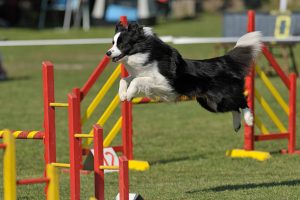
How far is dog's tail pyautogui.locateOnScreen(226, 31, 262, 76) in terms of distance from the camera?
23.7 feet

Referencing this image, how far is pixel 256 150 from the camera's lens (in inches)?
378

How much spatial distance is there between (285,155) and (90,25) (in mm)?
22067

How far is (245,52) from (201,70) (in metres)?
0.60

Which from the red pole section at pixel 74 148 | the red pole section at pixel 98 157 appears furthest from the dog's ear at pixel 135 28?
the red pole section at pixel 98 157

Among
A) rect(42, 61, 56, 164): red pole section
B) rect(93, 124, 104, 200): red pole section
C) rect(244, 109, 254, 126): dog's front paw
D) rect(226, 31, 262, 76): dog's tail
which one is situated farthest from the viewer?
rect(244, 109, 254, 126): dog's front paw

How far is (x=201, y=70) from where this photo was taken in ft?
22.7

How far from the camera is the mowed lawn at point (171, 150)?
7016mm

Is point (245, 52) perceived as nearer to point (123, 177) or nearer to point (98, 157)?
point (98, 157)

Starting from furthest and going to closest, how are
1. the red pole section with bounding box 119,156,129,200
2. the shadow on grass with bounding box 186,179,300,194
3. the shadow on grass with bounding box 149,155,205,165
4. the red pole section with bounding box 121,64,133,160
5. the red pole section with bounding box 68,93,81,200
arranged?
the shadow on grass with bounding box 149,155,205,165
the red pole section with bounding box 121,64,133,160
the shadow on grass with bounding box 186,179,300,194
the red pole section with bounding box 68,93,81,200
the red pole section with bounding box 119,156,129,200

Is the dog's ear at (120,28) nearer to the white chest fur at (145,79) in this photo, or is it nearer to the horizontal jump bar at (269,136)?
the white chest fur at (145,79)

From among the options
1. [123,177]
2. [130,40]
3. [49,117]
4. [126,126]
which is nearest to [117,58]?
[130,40]


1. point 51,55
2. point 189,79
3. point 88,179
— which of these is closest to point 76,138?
point 189,79

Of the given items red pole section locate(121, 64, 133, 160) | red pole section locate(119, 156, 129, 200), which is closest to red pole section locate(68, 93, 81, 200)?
red pole section locate(119, 156, 129, 200)

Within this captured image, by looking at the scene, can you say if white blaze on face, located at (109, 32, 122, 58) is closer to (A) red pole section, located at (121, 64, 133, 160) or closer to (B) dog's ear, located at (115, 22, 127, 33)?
(B) dog's ear, located at (115, 22, 127, 33)
